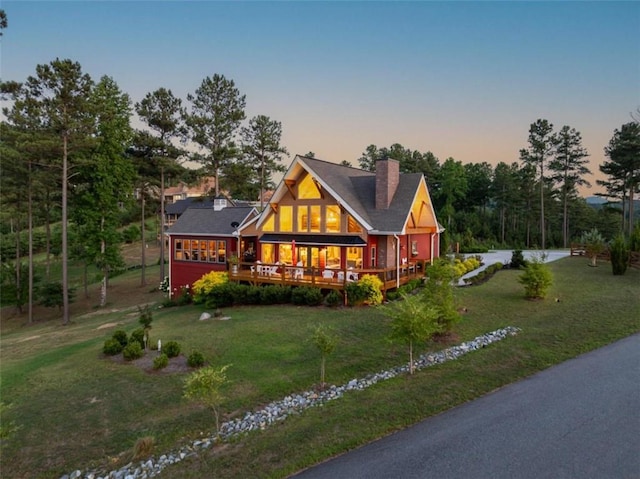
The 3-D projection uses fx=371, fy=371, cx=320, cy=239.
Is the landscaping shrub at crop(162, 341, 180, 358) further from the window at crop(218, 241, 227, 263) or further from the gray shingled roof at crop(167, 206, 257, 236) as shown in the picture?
the window at crop(218, 241, 227, 263)

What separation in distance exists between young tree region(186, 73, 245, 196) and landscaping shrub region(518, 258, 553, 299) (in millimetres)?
24987

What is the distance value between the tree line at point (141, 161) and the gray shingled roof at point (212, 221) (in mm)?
5213

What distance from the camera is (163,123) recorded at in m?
29.4

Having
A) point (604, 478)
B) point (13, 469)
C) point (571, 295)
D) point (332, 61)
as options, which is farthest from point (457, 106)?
point (13, 469)

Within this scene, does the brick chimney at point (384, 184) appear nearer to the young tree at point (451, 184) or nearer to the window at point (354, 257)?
the window at point (354, 257)

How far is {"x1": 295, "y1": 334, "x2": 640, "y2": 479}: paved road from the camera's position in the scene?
18.0 feet

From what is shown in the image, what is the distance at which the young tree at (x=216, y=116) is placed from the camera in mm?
32156

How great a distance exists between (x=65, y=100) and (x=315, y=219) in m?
15.4

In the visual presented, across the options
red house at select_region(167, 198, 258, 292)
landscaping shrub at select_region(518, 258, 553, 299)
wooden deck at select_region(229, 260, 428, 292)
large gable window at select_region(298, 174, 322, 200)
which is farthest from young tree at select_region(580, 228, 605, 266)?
red house at select_region(167, 198, 258, 292)

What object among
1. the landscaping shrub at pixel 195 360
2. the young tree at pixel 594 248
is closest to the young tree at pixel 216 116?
the landscaping shrub at pixel 195 360

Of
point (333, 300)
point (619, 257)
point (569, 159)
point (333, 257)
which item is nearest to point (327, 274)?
point (333, 300)

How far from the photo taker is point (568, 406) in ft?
23.6

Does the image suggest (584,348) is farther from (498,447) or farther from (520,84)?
(520,84)

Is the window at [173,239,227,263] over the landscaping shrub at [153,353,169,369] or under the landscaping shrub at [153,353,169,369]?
over
